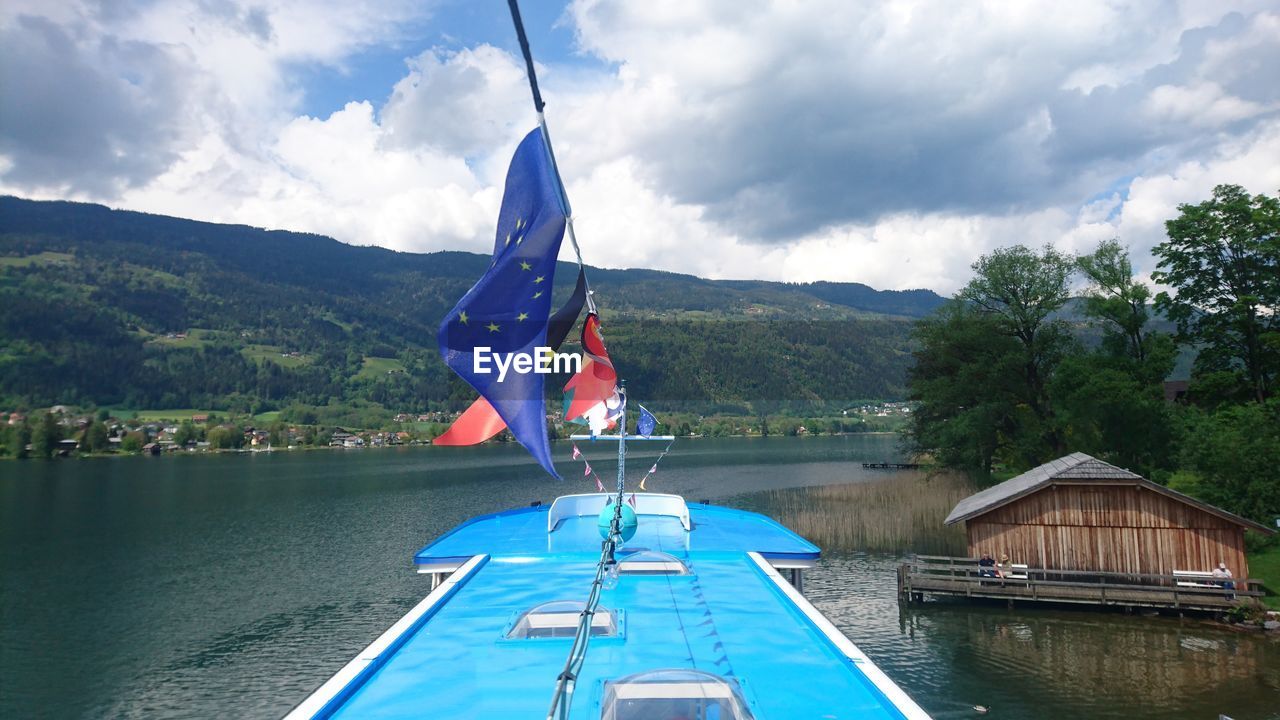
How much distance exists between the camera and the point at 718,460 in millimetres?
106938

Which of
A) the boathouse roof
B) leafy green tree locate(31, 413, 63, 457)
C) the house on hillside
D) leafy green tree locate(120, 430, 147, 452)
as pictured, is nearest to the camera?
the boathouse roof

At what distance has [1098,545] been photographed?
2586cm

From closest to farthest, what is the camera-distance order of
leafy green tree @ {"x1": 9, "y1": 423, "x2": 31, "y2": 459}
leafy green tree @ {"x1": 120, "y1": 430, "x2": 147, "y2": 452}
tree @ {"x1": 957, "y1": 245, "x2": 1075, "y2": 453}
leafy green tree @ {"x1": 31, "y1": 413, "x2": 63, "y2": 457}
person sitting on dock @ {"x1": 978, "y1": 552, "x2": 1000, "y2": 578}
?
person sitting on dock @ {"x1": 978, "y1": 552, "x2": 1000, "y2": 578} → tree @ {"x1": 957, "y1": 245, "x2": 1075, "y2": 453} → leafy green tree @ {"x1": 9, "y1": 423, "x2": 31, "y2": 459} → leafy green tree @ {"x1": 31, "y1": 413, "x2": 63, "y2": 457} → leafy green tree @ {"x1": 120, "y1": 430, "x2": 147, "y2": 452}

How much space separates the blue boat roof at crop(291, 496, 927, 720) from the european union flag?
8.77 ft

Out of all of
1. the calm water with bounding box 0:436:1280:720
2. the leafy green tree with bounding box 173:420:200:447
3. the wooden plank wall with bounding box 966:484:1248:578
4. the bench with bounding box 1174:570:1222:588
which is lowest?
the calm water with bounding box 0:436:1280:720

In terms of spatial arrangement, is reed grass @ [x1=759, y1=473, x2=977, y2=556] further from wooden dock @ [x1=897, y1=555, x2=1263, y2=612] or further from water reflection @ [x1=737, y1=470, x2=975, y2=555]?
wooden dock @ [x1=897, y1=555, x2=1263, y2=612]

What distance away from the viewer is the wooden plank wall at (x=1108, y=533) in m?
24.6

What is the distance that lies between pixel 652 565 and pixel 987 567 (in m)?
19.4

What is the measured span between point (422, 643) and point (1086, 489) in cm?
2510

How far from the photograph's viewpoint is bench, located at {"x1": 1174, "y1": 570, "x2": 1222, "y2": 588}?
78.7ft

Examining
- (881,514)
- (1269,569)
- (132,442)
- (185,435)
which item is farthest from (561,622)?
(185,435)

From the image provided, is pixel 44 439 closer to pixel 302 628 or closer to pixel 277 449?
pixel 277 449

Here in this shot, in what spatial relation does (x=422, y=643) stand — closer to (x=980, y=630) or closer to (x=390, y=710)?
(x=390, y=710)

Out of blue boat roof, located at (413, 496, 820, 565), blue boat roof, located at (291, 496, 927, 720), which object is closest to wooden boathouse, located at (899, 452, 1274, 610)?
blue boat roof, located at (413, 496, 820, 565)
